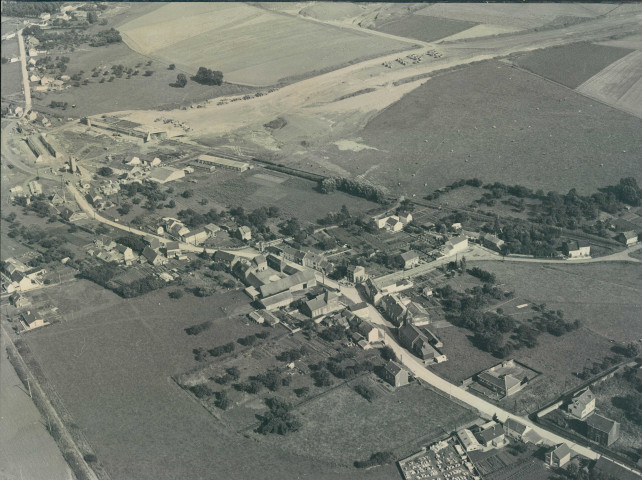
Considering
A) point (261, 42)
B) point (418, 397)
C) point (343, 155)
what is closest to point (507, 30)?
point (261, 42)

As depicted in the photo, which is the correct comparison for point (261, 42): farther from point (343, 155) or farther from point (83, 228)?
point (83, 228)

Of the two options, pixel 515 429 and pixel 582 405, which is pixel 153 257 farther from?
pixel 582 405

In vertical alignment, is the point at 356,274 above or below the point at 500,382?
above

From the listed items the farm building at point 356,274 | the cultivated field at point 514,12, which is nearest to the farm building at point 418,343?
the farm building at point 356,274

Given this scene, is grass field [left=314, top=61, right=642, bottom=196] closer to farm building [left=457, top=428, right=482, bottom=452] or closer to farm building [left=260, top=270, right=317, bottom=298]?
farm building [left=260, top=270, right=317, bottom=298]

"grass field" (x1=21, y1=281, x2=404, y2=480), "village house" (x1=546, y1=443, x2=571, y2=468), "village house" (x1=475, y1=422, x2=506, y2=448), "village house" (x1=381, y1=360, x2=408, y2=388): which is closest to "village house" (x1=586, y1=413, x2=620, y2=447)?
"village house" (x1=546, y1=443, x2=571, y2=468)

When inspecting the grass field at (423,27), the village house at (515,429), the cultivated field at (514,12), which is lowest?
the village house at (515,429)

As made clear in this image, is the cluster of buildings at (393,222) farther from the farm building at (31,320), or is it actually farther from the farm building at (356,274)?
the farm building at (31,320)

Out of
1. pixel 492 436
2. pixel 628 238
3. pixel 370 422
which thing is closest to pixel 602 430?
pixel 492 436
